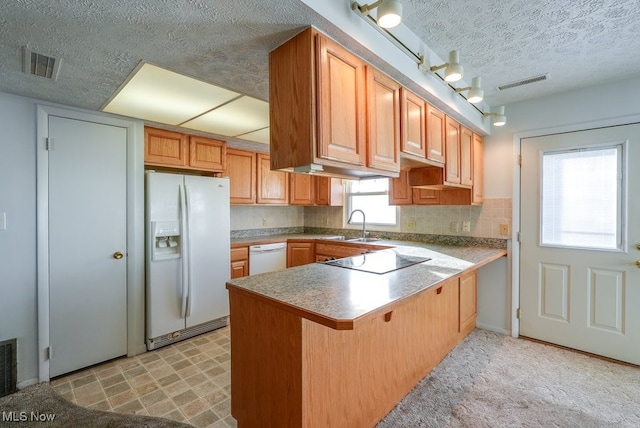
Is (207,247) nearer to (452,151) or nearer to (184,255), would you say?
(184,255)

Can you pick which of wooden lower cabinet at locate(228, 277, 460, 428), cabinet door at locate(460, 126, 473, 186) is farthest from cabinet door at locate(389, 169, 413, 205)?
wooden lower cabinet at locate(228, 277, 460, 428)

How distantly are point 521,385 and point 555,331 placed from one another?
38.6 inches

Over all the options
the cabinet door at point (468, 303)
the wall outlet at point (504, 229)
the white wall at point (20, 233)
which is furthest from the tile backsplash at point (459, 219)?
the white wall at point (20, 233)

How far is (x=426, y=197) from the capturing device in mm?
3199

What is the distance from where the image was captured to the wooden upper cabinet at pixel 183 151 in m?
2.81

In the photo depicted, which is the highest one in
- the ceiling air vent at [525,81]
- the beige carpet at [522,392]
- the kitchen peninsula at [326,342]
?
the ceiling air vent at [525,81]

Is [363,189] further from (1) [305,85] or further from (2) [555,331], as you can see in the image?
(1) [305,85]

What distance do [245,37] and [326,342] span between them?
154cm

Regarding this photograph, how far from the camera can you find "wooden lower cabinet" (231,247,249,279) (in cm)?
343

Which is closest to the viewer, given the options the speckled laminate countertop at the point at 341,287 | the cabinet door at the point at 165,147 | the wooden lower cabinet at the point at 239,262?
the speckled laminate countertop at the point at 341,287

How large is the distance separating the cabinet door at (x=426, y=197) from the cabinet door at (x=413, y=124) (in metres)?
1.07

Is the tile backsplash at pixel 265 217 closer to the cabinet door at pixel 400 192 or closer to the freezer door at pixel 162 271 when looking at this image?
the freezer door at pixel 162 271

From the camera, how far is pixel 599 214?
2492 millimetres

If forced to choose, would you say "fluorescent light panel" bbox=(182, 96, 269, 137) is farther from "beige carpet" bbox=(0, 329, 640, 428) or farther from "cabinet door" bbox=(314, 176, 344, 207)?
"beige carpet" bbox=(0, 329, 640, 428)
